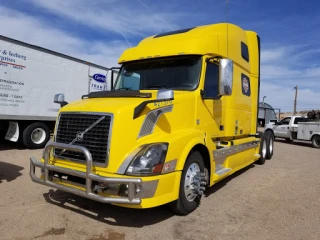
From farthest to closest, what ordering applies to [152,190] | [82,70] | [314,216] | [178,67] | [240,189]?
1. [82,70]
2. [240,189]
3. [178,67]
4. [314,216]
5. [152,190]

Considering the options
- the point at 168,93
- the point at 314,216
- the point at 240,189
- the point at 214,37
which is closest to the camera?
the point at 168,93

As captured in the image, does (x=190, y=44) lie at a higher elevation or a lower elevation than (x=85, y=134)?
higher

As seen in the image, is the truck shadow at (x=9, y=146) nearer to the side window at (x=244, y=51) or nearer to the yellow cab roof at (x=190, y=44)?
the yellow cab roof at (x=190, y=44)

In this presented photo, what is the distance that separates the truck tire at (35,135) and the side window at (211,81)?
279 inches

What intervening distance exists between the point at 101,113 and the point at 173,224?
183 centimetres

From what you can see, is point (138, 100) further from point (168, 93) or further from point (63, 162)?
point (63, 162)

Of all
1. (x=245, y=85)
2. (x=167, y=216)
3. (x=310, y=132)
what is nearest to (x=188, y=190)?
(x=167, y=216)

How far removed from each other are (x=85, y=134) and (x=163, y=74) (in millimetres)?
1914

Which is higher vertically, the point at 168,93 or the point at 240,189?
the point at 168,93

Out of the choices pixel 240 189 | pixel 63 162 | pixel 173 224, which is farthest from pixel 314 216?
pixel 63 162

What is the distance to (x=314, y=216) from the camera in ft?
14.3

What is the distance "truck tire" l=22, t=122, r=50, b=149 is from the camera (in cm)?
956

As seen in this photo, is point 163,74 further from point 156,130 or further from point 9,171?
point 9,171

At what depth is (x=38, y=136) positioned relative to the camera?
10148 mm
